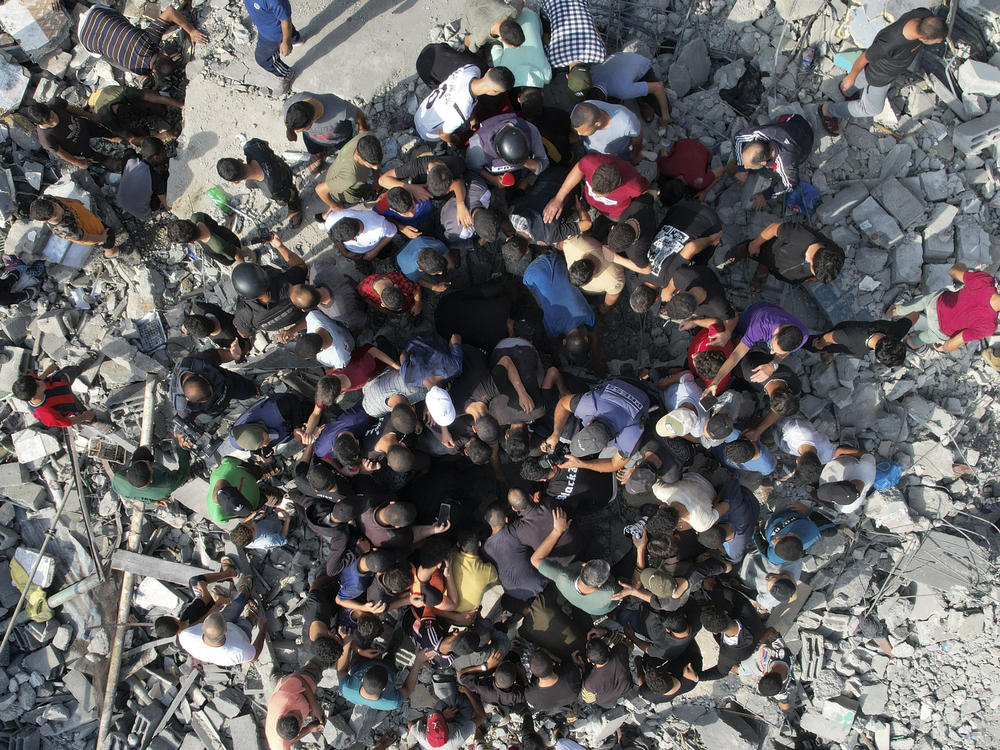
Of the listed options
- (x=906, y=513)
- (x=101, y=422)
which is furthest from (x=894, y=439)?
(x=101, y=422)

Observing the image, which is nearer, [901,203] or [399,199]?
[399,199]

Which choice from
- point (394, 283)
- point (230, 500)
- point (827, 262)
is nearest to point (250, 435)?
point (230, 500)

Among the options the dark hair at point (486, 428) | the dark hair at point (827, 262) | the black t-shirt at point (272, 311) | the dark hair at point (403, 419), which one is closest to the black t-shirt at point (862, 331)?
the dark hair at point (827, 262)

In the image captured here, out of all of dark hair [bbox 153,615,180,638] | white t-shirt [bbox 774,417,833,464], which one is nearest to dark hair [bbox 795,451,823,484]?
white t-shirt [bbox 774,417,833,464]

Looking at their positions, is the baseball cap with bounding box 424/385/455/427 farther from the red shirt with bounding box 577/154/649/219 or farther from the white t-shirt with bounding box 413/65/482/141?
the white t-shirt with bounding box 413/65/482/141

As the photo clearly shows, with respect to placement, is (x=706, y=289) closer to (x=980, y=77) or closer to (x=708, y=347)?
(x=708, y=347)

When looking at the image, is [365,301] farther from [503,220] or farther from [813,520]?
[813,520]
